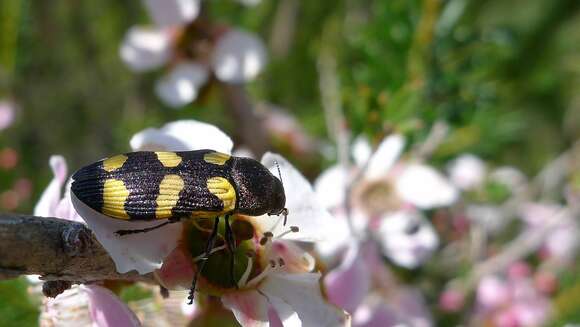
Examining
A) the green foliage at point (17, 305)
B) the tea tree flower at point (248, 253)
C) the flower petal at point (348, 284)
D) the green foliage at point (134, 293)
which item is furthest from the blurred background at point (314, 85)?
the flower petal at point (348, 284)

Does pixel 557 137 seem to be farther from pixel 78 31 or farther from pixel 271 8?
pixel 78 31

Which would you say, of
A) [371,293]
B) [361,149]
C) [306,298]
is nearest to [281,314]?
[306,298]

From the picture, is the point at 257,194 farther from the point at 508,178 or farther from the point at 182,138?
the point at 508,178

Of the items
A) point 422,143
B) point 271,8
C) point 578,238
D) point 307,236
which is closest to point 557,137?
point 578,238

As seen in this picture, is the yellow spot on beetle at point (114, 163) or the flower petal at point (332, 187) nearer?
the yellow spot on beetle at point (114, 163)

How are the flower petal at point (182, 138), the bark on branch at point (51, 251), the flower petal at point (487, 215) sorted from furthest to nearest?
the flower petal at point (487, 215) → the flower petal at point (182, 138) → the bark on branch at point (51, 251)

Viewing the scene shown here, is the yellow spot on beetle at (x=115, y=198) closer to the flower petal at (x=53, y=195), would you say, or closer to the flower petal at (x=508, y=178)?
the flower petal at (x=53, y=195)

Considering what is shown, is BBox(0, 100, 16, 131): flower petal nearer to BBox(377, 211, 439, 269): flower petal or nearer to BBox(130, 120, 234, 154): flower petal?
BBox(377, 211, 439, 269): flower petal

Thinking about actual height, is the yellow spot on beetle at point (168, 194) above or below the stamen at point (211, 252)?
above
